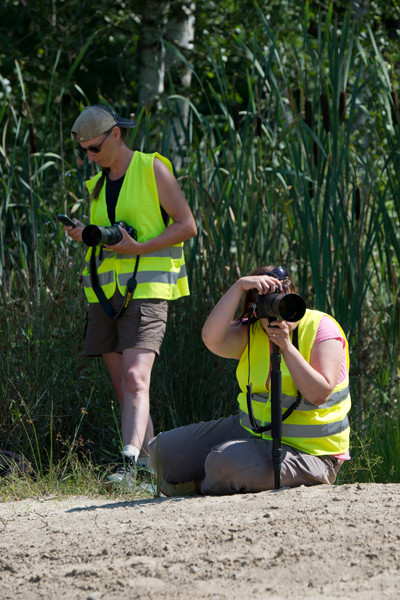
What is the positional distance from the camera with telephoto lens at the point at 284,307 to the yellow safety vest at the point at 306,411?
0.71ft

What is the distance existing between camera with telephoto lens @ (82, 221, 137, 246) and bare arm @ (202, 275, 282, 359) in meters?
0.64

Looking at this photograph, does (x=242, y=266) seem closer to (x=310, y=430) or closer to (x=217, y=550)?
(x=310, y=430)

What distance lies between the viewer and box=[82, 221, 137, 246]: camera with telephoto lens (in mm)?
3920

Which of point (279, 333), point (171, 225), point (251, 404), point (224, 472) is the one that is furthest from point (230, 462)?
point (171, 225)

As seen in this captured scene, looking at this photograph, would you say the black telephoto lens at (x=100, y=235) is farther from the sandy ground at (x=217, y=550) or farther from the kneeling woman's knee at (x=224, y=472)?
the sandy ground at (x=217, y=550)

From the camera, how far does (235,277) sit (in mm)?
4742

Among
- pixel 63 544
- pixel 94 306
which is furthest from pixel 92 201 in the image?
pixel 63 544

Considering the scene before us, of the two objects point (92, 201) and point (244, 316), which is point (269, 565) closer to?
point (244, 316)

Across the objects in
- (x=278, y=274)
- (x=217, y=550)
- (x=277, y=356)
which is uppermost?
(x=278, y=274)

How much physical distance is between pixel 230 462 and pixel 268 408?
0.26m

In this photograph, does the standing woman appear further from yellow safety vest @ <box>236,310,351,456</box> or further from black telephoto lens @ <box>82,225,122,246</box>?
yellow safety vest @ <box>236,310,351,456</box>

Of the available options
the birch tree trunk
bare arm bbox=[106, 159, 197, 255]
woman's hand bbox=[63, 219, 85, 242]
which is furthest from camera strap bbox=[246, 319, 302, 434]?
the birch tree trunk

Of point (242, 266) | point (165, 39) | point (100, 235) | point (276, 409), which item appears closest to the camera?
point (276, 409)

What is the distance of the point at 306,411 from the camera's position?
11.2ft
